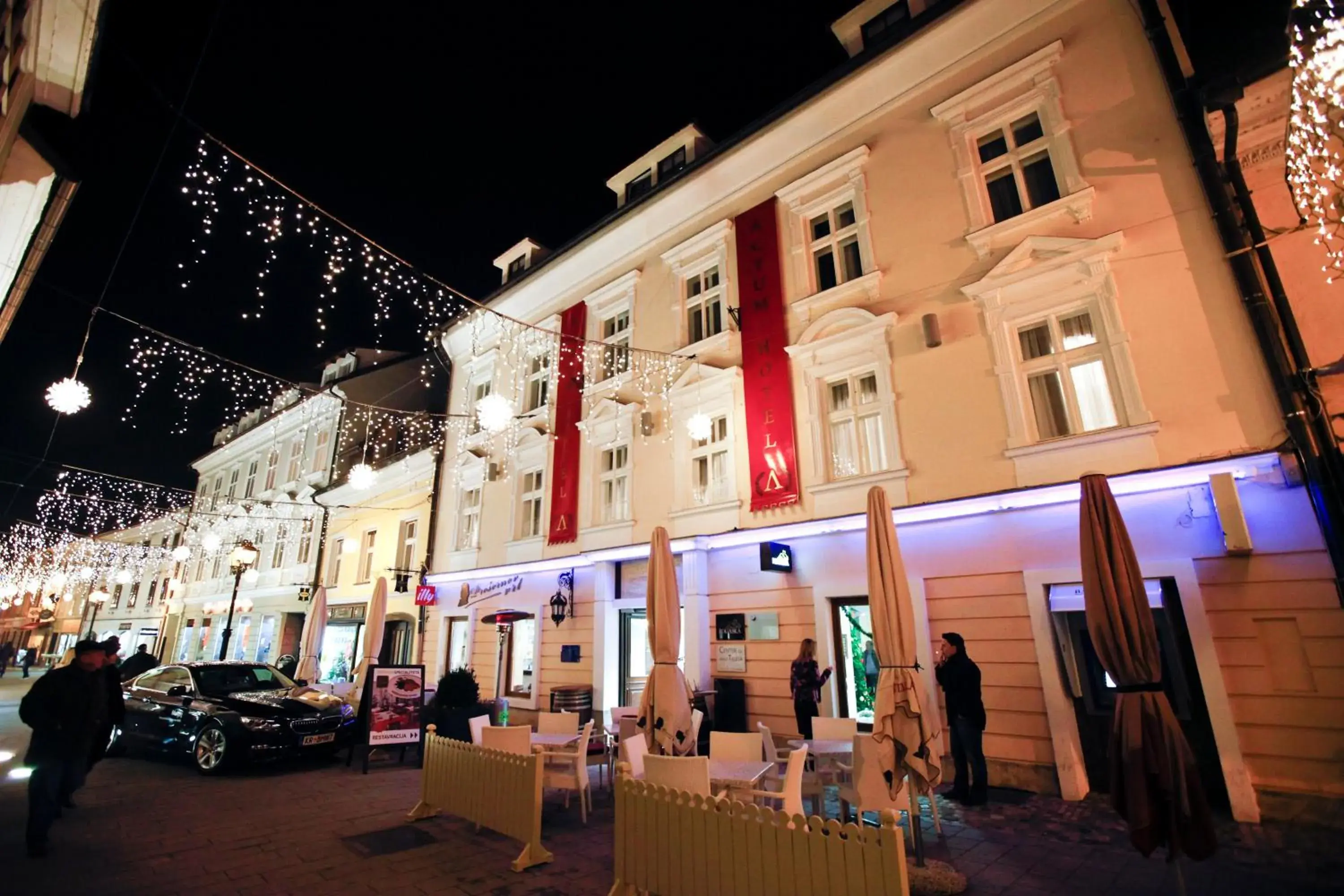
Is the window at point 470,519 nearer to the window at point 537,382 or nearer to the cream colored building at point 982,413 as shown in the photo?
the window at point 537,382

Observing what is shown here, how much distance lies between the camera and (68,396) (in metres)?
7.35

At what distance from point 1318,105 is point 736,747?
8.05 meters

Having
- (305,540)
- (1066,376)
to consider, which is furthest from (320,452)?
(1066,376)

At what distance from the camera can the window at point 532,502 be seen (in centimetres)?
1473

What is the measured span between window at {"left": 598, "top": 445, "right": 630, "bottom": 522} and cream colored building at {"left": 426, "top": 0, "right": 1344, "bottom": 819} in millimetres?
82

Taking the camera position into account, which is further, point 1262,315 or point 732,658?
point 732,658

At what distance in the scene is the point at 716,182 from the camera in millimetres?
12508

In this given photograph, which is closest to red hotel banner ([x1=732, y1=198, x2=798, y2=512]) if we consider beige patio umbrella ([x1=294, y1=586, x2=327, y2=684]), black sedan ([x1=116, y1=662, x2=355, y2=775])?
black sedan ([x1=116, y1=662, x2=355, y2=775])

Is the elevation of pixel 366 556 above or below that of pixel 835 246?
below

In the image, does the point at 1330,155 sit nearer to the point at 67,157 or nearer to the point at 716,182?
the point at 716,182

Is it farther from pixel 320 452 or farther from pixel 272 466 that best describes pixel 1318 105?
pixel 272 466

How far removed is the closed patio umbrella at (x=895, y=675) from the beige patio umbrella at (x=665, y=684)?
95.3 inches

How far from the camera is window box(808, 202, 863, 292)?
10.6 meters

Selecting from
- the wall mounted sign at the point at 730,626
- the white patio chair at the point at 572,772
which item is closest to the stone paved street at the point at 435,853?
the white patio chair at the point at 572,772
